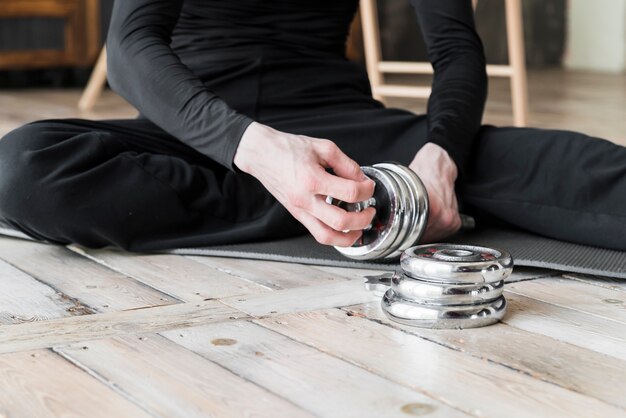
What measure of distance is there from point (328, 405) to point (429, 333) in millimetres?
245

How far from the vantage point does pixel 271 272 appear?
134 centimetres

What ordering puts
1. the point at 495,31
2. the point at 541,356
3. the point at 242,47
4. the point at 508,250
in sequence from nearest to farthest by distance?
the point at 541,356
the point at 508,250
the point at 242,47
the point at 495,31

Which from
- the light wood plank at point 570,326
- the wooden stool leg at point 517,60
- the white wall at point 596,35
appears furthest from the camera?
the white wall at point 596,35

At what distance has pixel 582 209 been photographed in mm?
1433

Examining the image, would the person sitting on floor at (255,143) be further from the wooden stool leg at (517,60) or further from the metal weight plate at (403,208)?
the wooden stool leg at (517,60)

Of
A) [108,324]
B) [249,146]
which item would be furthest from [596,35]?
[108,324]

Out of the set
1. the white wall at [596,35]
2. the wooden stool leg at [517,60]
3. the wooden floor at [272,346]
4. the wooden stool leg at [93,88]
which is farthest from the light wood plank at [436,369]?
the white wall at [596,35]

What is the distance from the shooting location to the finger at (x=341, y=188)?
1110mm

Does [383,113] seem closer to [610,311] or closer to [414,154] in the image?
[414,154]

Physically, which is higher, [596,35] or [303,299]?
[303,299]

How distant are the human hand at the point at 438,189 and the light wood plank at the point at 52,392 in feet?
1.90

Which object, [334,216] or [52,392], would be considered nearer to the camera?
[52,392]

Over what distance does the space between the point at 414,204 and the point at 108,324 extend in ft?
1.34

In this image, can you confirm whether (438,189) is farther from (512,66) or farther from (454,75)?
(512,66)
